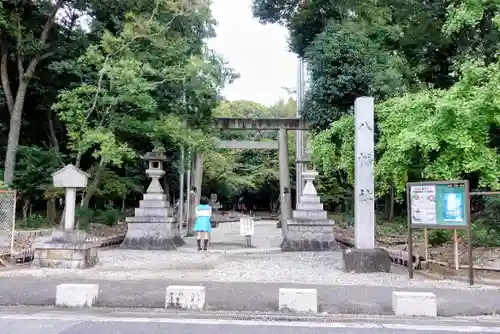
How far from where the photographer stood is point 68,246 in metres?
9.77

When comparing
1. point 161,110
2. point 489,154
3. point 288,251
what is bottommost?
point 288,251

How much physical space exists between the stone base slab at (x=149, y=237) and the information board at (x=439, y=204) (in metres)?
8.44

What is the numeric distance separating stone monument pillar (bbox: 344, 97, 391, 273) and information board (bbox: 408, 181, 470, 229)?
91 cm

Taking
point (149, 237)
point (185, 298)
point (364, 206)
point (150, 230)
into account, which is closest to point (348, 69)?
point (364, 206)

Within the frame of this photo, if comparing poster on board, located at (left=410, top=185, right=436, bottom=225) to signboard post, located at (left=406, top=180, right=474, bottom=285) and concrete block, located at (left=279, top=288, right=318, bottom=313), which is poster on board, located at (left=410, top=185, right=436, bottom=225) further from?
concrete block, located at (left=279, top=288, right=318, bottom=313)

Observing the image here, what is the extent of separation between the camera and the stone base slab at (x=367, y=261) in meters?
9.27

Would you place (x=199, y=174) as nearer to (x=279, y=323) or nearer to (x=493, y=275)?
(x=493, y=275)

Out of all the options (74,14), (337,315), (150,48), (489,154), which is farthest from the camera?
(74,14)

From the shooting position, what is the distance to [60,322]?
546cm

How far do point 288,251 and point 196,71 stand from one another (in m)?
6.84

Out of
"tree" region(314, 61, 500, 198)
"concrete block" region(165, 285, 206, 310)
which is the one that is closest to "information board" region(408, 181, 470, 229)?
"tree" region(314, 61, 500, 198)

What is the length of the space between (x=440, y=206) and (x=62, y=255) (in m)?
7.99

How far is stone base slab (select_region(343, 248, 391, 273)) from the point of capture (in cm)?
927

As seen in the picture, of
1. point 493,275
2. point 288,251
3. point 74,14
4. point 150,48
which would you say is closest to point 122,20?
point 150,48
